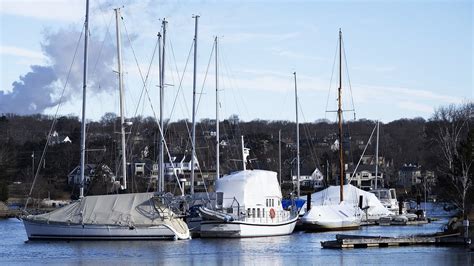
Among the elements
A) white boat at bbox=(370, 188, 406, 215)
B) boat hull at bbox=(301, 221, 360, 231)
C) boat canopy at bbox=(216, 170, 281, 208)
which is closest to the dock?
boat canopy at bbox=(216, 170, 281, 208)

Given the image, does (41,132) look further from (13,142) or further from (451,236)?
(451,236)

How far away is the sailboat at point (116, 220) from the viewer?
64.9m

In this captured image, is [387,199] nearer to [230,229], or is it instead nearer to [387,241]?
[230,229]

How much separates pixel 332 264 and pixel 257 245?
13082mm

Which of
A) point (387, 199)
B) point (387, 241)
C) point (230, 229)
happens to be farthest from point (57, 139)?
point (387, 241)

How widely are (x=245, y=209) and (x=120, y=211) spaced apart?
28.9ft

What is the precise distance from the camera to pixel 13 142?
16588cm

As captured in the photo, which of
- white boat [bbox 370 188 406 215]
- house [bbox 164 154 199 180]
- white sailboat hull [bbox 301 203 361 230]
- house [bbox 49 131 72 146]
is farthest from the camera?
house [bbox 49 131 72 146]

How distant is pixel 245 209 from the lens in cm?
6856

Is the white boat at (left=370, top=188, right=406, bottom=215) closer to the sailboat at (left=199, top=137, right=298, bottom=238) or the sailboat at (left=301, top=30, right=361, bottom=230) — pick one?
the sailboat at (left=301, top=30, right=361, bottom=230)

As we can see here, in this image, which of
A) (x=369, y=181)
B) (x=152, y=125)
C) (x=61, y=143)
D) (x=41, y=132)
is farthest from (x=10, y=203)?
(x=369, y=181)

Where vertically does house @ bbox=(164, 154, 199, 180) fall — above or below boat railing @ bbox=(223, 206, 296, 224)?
above

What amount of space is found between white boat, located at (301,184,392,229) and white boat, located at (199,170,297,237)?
31.9 ft

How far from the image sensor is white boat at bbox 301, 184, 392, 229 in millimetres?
80750
